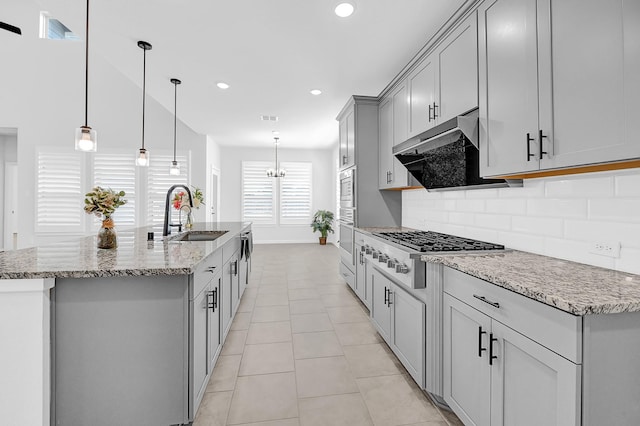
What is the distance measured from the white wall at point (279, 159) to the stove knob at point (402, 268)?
6677mm

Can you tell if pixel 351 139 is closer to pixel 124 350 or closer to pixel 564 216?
pixel 564 216

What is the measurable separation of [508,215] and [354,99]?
238 centimetres

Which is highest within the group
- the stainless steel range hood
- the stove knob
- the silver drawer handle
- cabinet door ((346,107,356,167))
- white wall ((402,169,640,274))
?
cabinet door ((346,107,356,167))

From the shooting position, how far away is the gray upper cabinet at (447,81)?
2.02 metres

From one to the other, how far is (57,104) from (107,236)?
6437mm

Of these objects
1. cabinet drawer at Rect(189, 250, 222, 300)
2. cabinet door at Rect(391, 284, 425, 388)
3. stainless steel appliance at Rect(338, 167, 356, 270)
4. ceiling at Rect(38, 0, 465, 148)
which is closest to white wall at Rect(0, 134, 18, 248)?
ceiling at Rect(38, 0, 465, 148)

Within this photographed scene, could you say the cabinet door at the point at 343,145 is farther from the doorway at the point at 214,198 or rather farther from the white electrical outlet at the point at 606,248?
the doorway at the point at 214,198

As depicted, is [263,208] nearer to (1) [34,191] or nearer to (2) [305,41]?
(1) [34,191]

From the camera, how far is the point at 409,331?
209cm

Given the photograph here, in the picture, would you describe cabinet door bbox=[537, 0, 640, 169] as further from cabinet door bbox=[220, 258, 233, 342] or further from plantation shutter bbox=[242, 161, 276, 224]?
plantation shutter bbox=[242, 161, 276, 224]

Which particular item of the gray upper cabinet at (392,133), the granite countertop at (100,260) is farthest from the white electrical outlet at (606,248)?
the granite countertop at (100,260)

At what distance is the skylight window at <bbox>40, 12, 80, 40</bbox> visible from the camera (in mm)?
6121

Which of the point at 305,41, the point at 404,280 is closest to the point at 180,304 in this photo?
the point at 404,280

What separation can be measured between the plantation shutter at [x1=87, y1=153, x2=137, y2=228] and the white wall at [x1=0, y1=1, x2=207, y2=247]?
0.24m
